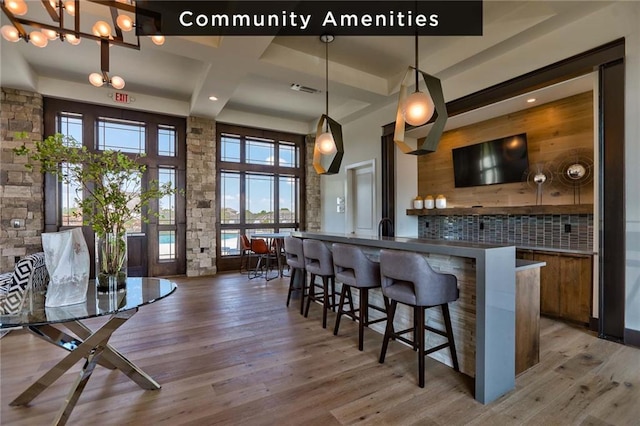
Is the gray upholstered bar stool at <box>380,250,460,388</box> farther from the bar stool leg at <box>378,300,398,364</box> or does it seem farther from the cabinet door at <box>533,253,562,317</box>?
the cabinet door at <box>533,253,562,317</box>

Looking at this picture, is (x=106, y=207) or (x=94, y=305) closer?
(x=94, y=305)

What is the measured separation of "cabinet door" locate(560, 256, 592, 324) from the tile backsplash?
0.99 ft

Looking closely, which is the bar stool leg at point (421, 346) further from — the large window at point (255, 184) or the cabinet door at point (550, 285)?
the large window at point (255, 184)

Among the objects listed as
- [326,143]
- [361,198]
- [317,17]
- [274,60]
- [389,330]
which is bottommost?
[389,330]

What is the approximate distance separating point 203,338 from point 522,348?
2.80 metres

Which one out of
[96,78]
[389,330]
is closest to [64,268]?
[96,78]

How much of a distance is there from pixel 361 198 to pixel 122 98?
4.81 m

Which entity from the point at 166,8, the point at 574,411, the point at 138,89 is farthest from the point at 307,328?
the point at 138,89

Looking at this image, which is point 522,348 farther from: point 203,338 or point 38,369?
point 38,369

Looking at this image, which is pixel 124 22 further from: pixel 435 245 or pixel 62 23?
pixel 435 245

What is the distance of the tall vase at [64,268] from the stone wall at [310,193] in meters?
5.67

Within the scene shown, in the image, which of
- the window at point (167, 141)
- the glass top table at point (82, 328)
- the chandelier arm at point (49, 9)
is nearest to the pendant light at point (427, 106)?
the glass top table at point (82, 328)

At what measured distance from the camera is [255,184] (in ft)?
23.2

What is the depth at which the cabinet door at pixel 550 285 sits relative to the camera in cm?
348
